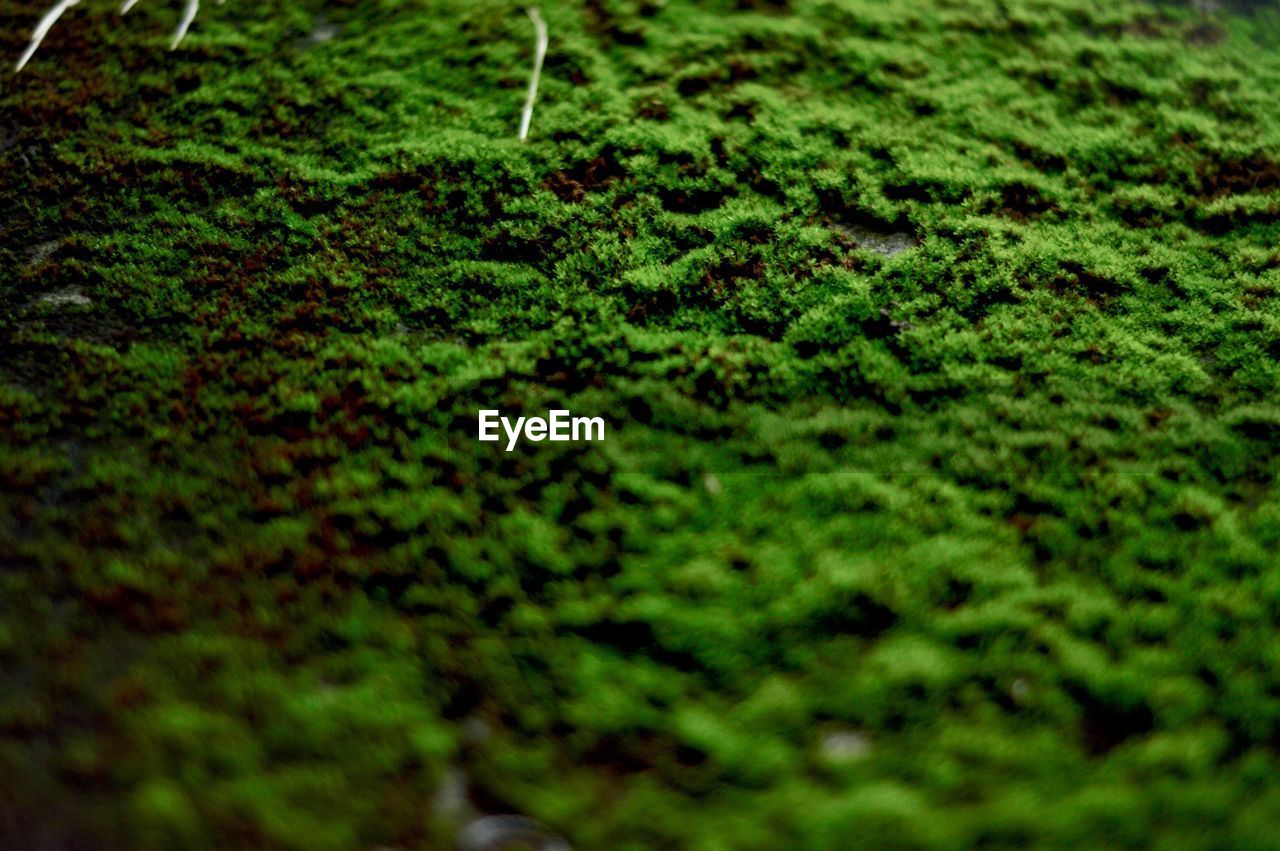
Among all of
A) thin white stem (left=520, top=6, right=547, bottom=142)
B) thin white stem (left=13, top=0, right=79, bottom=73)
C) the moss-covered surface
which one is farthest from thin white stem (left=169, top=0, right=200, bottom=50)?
thin white stem (left=520, top=6, right=547, bottom=142)

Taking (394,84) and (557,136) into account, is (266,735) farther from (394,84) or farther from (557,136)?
(394,84)

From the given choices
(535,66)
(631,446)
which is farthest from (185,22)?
(631,446)

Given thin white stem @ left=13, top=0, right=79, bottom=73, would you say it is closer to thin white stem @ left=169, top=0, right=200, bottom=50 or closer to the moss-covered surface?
the moss-covered surface

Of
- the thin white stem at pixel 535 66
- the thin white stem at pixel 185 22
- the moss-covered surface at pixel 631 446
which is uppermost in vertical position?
the thin white stem at pixel 185 22

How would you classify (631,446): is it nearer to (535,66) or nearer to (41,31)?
(535,66)

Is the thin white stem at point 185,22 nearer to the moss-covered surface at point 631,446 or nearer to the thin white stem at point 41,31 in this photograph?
the moss-covered surface at point 631,446

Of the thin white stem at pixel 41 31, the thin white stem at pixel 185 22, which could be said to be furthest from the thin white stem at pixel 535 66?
the thin white stem at pixel 41 31

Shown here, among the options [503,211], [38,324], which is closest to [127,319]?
[38,324]
